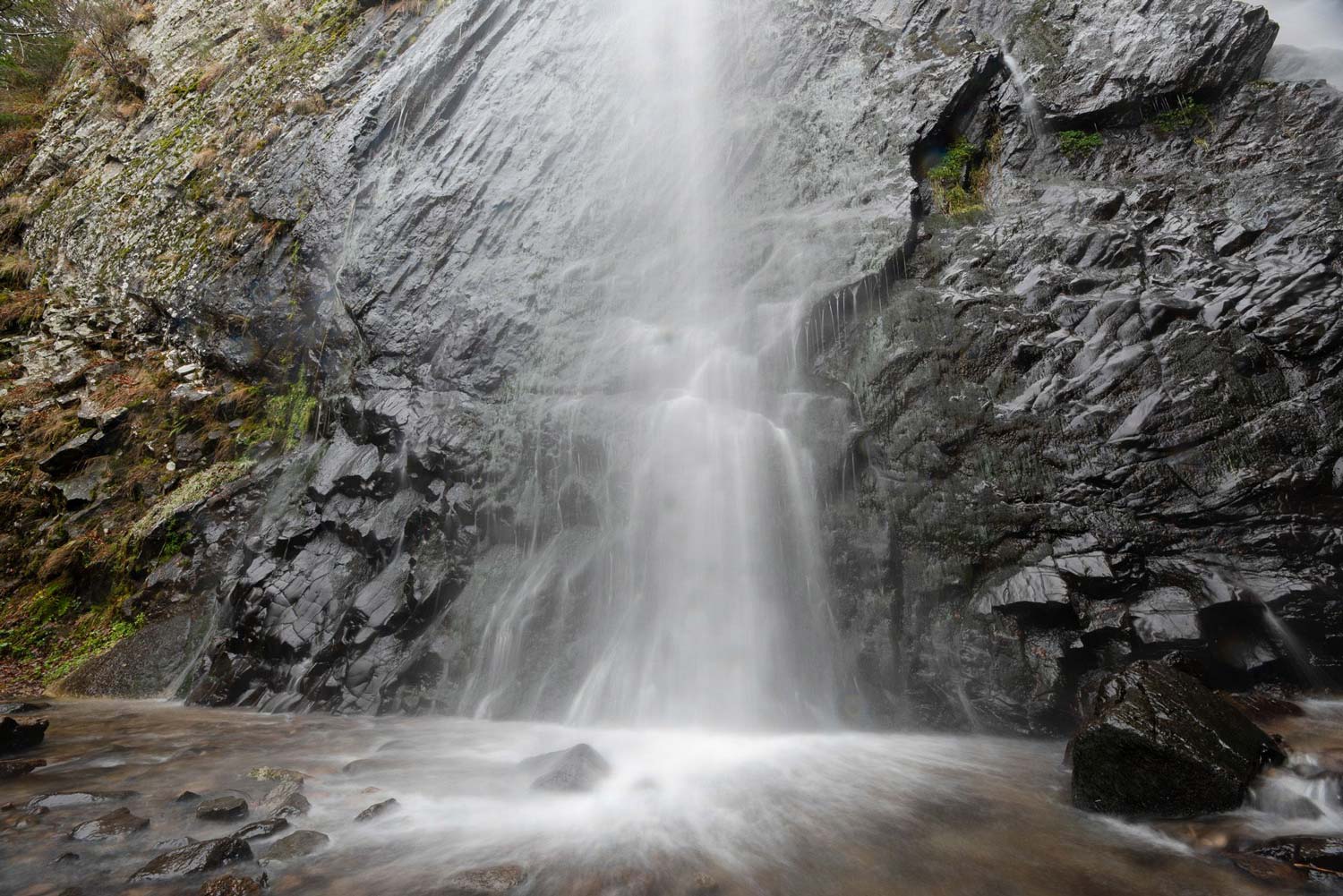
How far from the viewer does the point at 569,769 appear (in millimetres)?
4934

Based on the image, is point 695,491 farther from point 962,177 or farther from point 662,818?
point 962,177

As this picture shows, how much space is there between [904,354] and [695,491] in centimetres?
294

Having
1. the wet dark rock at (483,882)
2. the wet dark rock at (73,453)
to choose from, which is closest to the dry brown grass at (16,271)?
the wet dark rock at (73,453)

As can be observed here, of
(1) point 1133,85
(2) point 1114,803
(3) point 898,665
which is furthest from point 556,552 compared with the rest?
(1) point 1133,85

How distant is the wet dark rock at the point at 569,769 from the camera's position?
482 cm

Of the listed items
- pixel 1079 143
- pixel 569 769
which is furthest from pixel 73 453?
pixel 1079 143

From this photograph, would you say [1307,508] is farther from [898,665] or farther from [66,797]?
[66,797]

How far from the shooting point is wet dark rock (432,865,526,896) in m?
3.35

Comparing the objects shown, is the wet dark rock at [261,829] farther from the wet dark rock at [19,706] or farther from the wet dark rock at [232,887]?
the wet dark rock at [19,706]

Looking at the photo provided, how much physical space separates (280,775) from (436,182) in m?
9.88

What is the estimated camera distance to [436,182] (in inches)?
450

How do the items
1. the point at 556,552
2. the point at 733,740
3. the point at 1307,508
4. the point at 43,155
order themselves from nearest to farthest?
the point at 1307,508 < the point at 733,740 < the point at 556,552 < the point at 43,155

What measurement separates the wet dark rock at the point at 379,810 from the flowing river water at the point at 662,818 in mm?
58

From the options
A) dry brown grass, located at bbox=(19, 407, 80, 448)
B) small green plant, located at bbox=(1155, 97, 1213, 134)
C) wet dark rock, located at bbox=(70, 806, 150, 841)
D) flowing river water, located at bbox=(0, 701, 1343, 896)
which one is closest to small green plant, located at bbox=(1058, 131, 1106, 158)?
small green plant, located at bbox=(1155, 97, 1213, 134)
